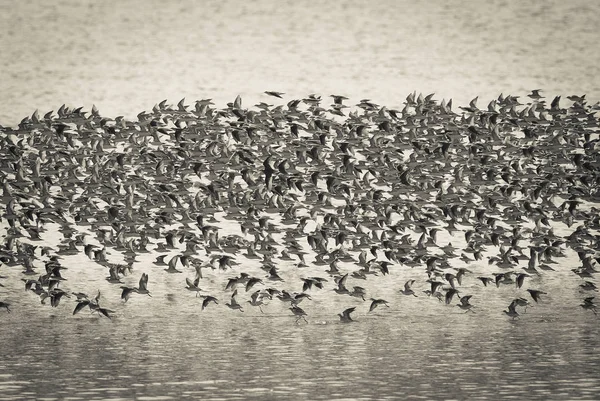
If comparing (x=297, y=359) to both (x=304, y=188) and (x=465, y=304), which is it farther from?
(x=304, y=188)

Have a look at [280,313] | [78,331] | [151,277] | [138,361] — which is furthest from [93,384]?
[151,277]

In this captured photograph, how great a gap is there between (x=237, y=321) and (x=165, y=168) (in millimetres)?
9359

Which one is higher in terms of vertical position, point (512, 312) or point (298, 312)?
point (298, 312)

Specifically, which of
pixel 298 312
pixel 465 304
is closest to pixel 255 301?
pixel 298 312

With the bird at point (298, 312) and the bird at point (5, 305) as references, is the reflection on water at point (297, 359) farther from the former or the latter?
the bird at point (5, 305)

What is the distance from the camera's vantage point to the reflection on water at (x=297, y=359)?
30922 mm

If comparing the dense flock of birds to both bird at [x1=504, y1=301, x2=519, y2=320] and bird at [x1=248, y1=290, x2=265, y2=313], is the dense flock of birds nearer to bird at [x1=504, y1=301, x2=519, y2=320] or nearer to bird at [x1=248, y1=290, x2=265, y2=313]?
bird at [x1=248, y1=290, x2=265, y2=313]

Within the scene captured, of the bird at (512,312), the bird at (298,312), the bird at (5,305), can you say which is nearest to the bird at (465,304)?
the bird at (512,312)

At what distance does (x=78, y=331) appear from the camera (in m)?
42.3

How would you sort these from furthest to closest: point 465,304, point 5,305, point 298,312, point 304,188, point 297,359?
point 304,188, point 465,304, point 5,305, point 298,312, point 297,359

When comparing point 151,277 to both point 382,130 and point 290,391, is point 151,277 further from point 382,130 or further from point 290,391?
point 290,391

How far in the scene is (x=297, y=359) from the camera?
1416 inches

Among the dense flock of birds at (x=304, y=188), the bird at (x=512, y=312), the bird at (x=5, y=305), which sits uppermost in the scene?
the dense flock of birds at (x=304, y=188)

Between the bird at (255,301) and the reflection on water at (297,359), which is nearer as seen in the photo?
the reflection on water at (297,359)
